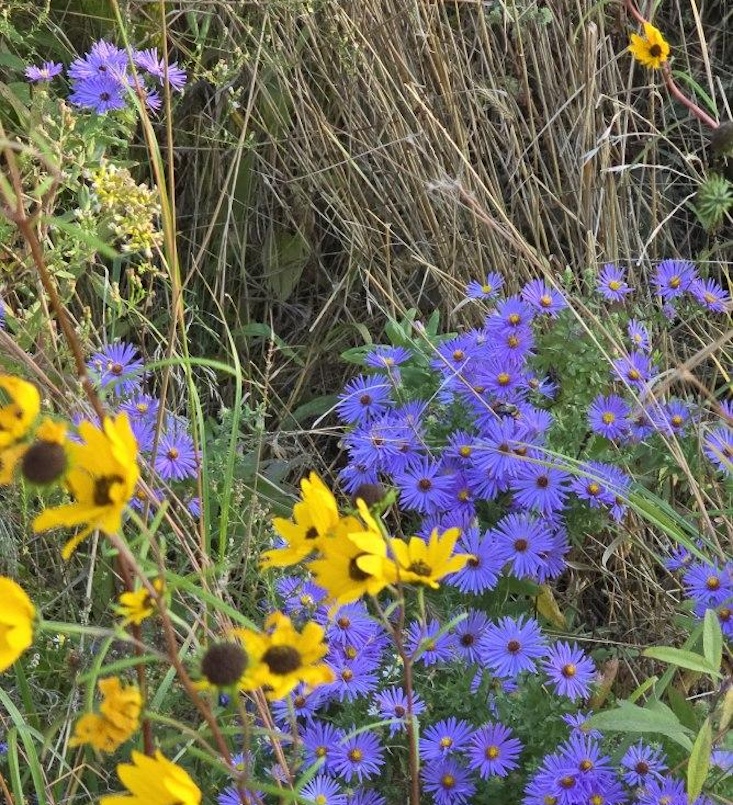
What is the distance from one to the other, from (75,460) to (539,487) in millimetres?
686

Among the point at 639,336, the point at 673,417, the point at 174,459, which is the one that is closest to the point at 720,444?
the point at 673,417

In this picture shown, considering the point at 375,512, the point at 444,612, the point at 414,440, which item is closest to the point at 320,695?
the point at 444,612

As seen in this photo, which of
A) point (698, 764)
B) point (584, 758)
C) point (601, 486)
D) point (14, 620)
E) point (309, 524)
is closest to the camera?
point (14, 620)

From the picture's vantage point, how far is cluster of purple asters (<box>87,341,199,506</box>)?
124 centimetres

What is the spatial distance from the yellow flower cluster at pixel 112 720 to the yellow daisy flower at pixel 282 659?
0.18ft

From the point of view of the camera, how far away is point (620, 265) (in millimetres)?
1702

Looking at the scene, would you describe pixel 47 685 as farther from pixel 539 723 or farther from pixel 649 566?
pixel 649 566

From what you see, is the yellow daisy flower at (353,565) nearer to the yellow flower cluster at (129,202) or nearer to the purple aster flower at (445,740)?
the purple aster flower at (445,740)

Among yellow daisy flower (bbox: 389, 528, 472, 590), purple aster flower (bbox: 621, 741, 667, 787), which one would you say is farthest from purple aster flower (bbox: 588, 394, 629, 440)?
yellow daisy flower (bbox: 389, 528, 472, 590)

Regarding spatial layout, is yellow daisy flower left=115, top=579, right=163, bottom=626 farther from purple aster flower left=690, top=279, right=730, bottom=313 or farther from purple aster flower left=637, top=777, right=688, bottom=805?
purple aster flower left=690, top=279, right=730, bottom=313

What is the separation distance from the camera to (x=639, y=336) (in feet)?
4.24

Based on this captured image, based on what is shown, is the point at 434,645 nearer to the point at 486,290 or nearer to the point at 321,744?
the point at 321,744

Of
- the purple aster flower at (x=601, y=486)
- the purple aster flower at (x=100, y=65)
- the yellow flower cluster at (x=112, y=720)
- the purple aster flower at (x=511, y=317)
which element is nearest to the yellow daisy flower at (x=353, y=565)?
the yellow flower cluster at (x=112, y=720)

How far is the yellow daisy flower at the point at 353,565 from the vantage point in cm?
57
